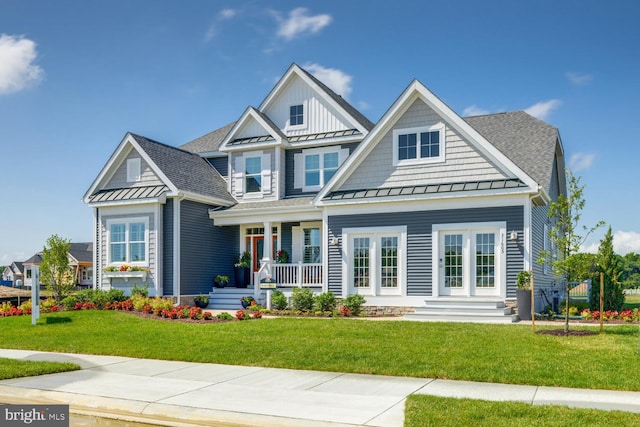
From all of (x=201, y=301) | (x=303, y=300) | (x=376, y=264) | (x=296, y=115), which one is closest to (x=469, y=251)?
(x=376, y=264)

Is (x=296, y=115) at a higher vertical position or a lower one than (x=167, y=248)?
higher

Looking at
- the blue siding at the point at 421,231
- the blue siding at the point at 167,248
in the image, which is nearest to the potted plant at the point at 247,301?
the blue siding at the point at 167,248

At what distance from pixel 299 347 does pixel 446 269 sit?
8280 mm

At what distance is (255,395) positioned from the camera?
907 cm

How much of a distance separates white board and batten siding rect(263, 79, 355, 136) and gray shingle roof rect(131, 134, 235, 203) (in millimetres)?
3561

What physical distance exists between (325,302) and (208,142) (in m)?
12.0

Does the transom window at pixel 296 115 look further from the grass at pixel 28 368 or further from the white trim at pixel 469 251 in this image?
the grass at pixel 28 368

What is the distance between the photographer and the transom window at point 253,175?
2605 cm

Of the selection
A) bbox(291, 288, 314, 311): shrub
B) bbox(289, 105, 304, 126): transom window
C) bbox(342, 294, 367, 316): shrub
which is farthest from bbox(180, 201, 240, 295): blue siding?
bbox(342, 294, 367, 316): shrub

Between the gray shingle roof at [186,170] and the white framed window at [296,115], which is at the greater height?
the white framed window at [296,115]

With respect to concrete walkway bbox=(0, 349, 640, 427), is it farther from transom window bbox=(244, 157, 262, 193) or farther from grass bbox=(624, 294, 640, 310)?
grass bbox=(624, 294, 640, 310)

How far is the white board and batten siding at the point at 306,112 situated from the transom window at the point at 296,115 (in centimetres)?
13

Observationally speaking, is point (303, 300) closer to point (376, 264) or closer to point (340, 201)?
point (376, 264)

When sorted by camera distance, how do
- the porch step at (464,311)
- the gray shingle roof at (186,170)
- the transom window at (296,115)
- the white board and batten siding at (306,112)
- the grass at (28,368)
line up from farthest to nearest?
1. the transom window at (296,115)
2. the white board and batten siding at (306,112)
3. the gray shingle roof at (186,170)
4. the porch step at (464,311)
5. the grass at (28,368)
